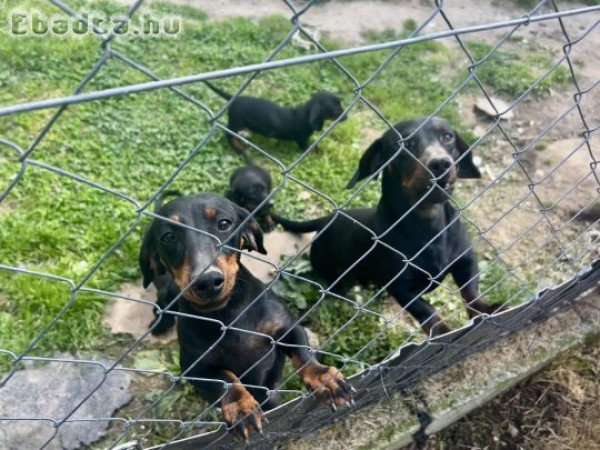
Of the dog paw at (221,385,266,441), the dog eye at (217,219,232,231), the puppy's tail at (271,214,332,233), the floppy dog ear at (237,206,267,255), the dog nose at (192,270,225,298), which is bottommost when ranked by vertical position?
the puppy's tail at (271,214,332,233)

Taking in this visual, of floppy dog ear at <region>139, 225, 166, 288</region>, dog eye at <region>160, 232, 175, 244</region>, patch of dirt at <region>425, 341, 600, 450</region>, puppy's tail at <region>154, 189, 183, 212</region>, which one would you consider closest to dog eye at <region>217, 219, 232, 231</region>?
dog eye at <region>160, 232, 175, 244</region>

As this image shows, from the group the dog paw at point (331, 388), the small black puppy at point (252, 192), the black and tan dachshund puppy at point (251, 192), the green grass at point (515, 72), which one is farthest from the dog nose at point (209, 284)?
the green grass at point (515, 72)

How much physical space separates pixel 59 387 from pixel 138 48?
12.8ft

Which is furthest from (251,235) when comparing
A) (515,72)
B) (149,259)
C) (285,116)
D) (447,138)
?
(515,72)

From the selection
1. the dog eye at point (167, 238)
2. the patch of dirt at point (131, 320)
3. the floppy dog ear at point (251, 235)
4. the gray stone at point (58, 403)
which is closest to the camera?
the dog eye at point (167, 238)

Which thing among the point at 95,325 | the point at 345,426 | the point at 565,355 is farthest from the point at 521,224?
the point at 95,325

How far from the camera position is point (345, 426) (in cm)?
284

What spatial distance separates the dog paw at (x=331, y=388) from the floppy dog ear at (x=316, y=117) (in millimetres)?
2863

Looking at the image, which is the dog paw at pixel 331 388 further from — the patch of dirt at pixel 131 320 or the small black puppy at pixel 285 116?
the small black puppy at pixel 285 116

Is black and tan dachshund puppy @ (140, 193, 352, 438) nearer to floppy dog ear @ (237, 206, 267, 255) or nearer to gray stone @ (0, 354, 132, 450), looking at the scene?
floppy dog ear @ (237, 206, 267, 255)

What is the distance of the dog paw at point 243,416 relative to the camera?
245cm

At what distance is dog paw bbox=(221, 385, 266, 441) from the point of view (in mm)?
2453

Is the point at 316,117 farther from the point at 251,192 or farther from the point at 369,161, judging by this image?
the point at 369,161

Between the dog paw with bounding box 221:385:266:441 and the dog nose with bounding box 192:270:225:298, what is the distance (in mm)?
466
